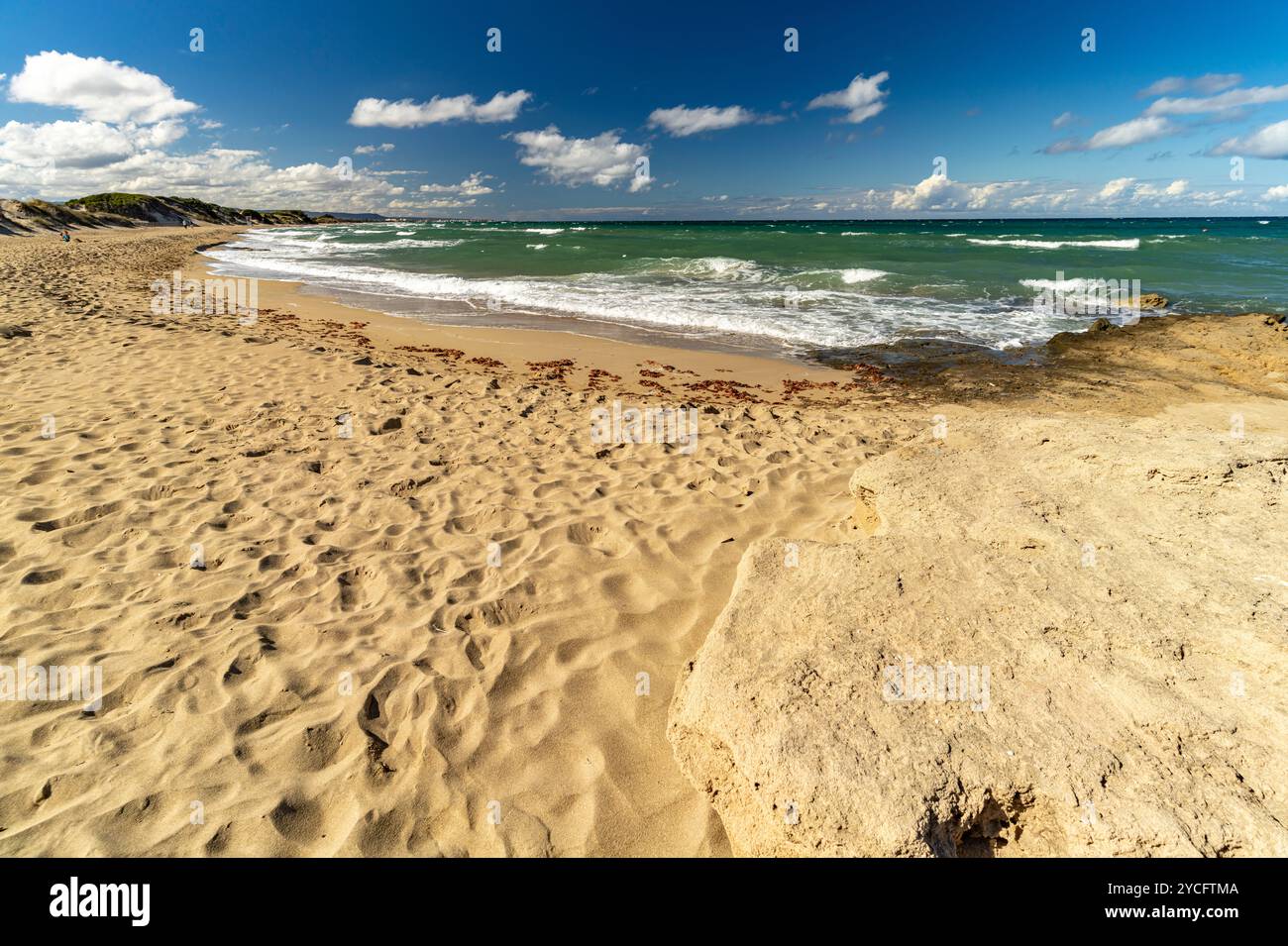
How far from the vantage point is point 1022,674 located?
2541 mm

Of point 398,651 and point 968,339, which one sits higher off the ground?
point 968,339

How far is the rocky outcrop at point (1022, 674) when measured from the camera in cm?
208

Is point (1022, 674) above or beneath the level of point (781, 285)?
beneath

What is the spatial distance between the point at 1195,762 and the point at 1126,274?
28.0m

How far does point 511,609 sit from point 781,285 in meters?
18.7

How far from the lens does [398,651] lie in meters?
3.30

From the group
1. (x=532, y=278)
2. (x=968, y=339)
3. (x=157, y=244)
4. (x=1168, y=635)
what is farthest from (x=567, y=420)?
(x=157, y=244)

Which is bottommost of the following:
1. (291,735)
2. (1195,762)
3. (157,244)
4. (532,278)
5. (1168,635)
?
(291,735)

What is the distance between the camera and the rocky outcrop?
6.82ft

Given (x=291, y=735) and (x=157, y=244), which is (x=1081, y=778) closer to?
(x=291, y=735)

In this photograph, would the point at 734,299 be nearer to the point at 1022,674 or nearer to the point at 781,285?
the point at 781,285

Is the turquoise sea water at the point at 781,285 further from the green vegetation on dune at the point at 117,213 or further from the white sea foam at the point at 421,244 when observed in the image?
the green vegetation on dune at the point at 117,213

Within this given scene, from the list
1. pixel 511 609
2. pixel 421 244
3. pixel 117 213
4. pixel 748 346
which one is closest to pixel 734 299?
pixel 748 346

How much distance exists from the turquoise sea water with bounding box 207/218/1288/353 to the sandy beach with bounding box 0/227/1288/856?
7.30m
